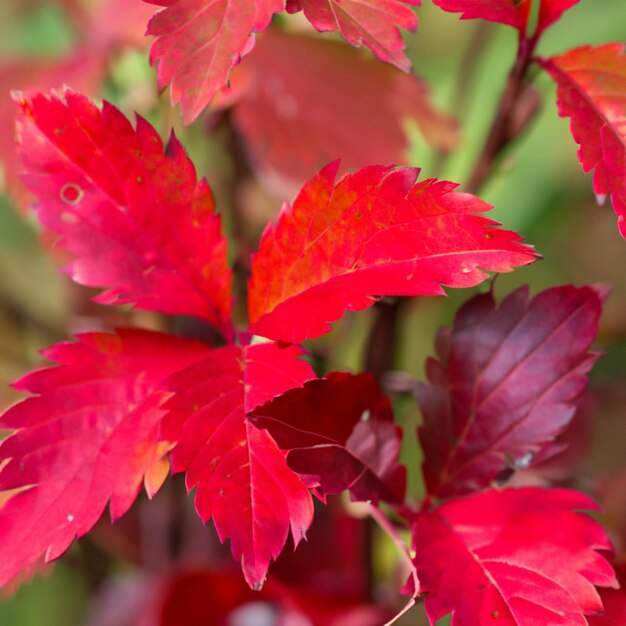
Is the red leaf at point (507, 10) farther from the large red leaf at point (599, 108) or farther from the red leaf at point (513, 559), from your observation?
the red leaf at point (513, 559)

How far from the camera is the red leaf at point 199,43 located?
209 mm

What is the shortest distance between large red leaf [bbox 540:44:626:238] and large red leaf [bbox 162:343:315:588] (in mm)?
Result: 102

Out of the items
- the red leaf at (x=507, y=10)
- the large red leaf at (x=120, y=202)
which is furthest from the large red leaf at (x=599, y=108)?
the large red leaf at (x=120, y=202)

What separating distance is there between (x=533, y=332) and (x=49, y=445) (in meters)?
0.16

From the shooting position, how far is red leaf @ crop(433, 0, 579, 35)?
0.21 metres

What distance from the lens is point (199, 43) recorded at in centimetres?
21

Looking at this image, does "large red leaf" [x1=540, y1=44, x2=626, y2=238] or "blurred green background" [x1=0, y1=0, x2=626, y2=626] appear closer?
"large red leaf" [x1=540, y1=44, x2=626, y2=238]

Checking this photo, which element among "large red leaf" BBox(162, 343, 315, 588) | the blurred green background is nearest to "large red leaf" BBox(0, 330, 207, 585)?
"large red leaf" BBox(162, 343, 315, 588)

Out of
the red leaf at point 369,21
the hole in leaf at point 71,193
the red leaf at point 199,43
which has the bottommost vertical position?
the hole in leaf at point 71,193

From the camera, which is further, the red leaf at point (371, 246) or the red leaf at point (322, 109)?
the red leaf at point (322, 109)

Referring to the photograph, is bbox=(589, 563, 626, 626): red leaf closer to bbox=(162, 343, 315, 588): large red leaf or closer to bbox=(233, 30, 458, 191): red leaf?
bbox=(162, 343, 315, 588): large red leaf

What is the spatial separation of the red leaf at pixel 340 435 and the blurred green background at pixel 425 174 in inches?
3.6

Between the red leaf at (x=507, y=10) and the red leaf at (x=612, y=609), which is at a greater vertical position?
the red leaf at (x=507, y=10)

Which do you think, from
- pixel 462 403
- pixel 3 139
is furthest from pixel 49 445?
pixel 3 139
